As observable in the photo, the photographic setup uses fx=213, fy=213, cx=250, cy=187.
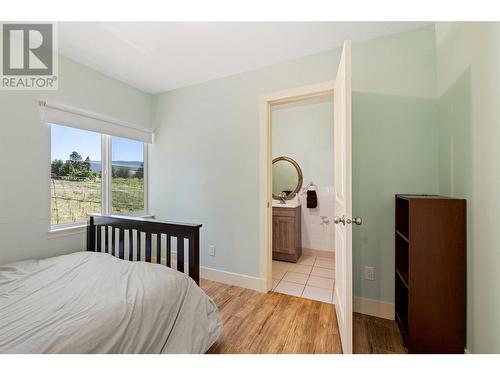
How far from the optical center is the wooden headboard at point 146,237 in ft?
4.83

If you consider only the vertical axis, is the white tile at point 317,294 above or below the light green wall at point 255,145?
below

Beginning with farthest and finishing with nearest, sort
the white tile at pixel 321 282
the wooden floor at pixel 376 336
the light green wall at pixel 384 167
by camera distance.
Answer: the white tile at pixel 321 282 → the light green wall at pixel 384 167 → the wooden floor at pixel 376 336

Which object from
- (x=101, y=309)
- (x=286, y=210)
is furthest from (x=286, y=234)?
(x=101, y=309)

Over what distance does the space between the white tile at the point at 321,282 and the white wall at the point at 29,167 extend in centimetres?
255

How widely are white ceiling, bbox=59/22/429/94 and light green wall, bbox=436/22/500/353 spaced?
24.0 inches

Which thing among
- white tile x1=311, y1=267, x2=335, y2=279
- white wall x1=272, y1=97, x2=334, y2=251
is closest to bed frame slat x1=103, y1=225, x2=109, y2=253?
white tile x1=311, y1=267, x2=335, y2=279

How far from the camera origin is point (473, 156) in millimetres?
1179

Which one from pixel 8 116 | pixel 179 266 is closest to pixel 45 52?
pixel 8 116

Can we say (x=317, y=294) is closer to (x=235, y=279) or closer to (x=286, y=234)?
(x=235, y=279)

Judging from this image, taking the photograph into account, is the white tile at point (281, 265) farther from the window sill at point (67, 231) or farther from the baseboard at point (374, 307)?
the window sill at point (67, 231)

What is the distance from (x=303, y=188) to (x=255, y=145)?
1528 mm

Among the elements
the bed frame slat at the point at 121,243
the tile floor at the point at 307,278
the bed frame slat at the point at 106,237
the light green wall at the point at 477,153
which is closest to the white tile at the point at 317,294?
the tile floor at the point at 307,278

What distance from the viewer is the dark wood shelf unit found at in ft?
4.14

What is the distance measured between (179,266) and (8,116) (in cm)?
186
